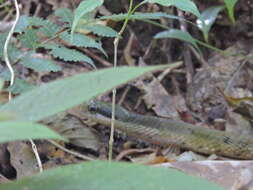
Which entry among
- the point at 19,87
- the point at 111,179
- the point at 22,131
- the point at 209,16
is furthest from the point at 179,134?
the point at 22,131

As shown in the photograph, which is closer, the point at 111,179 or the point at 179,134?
the point at 111,179

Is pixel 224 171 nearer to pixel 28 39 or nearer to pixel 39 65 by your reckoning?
pixel 39 65

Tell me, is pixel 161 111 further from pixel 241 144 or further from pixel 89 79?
pixel 89 79

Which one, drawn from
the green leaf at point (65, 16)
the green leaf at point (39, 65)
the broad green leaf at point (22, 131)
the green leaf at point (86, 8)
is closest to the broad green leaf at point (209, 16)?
the green leaf at point (65, 16)

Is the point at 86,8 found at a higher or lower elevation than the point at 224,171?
higher

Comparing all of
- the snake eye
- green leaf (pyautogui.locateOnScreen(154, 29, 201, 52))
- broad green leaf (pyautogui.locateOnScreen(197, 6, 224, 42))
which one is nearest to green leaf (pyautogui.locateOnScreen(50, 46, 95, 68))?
the snake eye

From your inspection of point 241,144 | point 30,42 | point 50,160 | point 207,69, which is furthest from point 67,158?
point 207,69
